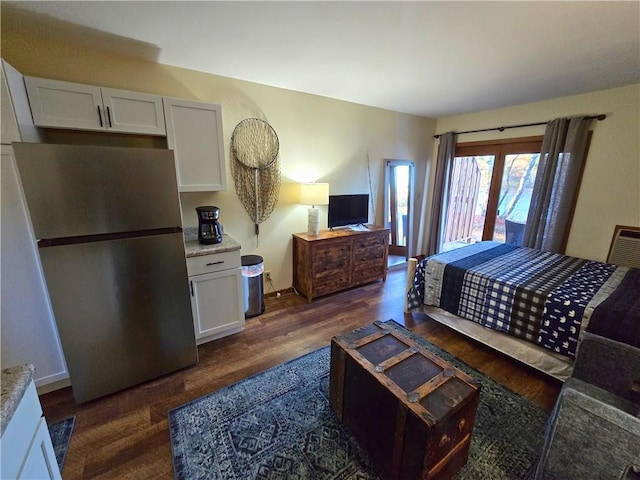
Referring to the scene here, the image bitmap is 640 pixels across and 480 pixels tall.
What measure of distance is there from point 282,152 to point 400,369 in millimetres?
2537

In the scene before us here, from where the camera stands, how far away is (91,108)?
6.11ft

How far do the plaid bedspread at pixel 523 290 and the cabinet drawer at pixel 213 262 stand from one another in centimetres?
185

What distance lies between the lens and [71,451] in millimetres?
1484

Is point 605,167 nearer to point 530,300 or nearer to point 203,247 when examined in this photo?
point 530,300

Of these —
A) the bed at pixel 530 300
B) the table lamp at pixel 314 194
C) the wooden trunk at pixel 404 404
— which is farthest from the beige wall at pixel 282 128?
the wooden trunk at pixel 404 404

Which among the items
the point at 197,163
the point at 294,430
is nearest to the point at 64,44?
the point at 197,163

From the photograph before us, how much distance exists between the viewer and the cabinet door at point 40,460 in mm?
779

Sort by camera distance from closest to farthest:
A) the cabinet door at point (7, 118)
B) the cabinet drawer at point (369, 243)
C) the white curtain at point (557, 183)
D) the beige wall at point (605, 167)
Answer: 1. the cabinet door at point (7, 118)
2. the beige wall at point (605, 167)
3. the white curtain at point (557, 183)
4. the cabinet drawer at point (369, 243)

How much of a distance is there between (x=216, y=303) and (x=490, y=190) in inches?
157

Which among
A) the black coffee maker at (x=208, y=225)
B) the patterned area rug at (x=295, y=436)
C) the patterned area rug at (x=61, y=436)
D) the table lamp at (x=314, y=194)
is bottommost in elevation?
the patterned area rug at (x=61, y=436)

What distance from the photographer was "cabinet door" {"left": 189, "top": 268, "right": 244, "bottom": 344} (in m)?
→ 2.21

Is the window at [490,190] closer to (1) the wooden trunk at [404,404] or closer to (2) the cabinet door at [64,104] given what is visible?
(1) the wooden trunk at [404,404]

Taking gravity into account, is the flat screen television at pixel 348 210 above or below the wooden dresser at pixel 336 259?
above

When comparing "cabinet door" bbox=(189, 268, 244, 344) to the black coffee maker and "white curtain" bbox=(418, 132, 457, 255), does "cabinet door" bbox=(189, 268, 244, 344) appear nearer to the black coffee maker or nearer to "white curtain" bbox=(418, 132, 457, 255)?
the black coffee maker
